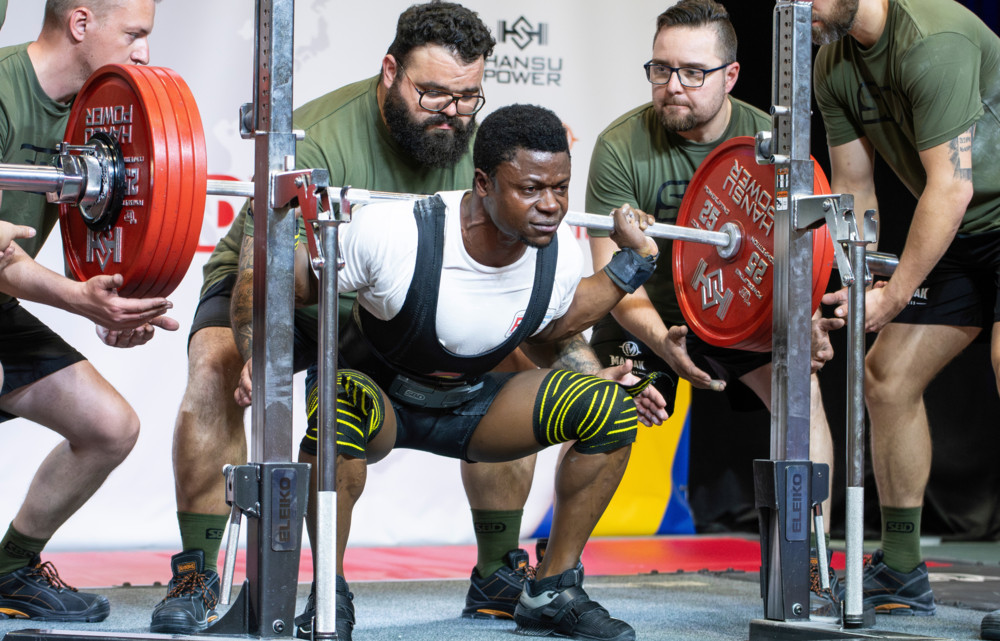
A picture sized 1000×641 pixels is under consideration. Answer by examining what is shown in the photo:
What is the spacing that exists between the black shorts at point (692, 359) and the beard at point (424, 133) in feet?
2.62

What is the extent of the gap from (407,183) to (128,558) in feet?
6.36

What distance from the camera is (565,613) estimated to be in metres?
2.69

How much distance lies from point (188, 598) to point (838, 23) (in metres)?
2.15

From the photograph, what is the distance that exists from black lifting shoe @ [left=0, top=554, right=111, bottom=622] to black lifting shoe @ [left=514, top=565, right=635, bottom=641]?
3.45ft

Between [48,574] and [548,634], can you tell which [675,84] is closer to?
[548,634]

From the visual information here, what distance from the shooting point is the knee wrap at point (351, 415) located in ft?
8.02

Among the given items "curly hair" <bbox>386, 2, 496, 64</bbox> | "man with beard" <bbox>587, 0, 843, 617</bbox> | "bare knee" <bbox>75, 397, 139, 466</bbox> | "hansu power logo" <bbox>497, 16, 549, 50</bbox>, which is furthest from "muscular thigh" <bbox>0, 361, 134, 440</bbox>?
"hansu power logo" <bbox>497, 16, 549, 50</bbox>

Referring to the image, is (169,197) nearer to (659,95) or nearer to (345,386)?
(345,386)

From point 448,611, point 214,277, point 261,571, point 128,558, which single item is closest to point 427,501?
point 128,558

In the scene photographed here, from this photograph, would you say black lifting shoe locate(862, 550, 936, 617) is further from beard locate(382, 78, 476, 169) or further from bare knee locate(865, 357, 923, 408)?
beard locate(382, 78, 476, 169)

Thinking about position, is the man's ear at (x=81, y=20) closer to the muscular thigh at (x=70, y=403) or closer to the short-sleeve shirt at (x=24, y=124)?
the short-sleeve shirt at (x=24, y=124)

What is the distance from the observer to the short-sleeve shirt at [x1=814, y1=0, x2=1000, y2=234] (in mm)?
3014

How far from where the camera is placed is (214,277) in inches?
125

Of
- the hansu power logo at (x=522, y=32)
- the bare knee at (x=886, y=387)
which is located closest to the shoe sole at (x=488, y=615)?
the bare knee at (x=886, y=387)
